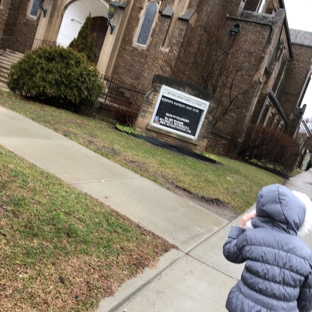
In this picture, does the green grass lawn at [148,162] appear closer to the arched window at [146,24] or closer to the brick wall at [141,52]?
the brick wall at [141,52]

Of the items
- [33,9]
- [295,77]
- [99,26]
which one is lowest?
[33,9]

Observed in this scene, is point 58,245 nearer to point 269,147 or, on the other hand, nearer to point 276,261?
point 276,261

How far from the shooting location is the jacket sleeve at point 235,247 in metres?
2.24

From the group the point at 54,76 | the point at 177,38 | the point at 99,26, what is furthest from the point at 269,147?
the point at 54,76

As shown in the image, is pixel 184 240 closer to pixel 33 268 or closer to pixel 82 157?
pixel 33 268

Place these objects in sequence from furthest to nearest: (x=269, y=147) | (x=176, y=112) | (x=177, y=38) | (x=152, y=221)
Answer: (x=269, y=147)
(x=177, y=38)
(x=176, y=112)
(x=152, y=221)

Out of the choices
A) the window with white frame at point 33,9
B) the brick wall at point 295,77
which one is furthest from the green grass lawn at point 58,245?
the brick wall at point 295,77

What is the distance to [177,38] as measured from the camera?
1781 cm

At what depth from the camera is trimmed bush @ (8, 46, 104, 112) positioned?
11188 millimetres

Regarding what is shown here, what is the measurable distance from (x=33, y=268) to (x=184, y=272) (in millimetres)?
1673

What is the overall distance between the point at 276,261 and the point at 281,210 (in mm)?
312

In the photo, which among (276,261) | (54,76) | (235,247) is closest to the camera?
(276,261)

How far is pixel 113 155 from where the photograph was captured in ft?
25.6

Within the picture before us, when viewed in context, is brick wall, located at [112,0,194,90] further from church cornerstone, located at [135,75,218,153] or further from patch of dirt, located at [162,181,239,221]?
patch of dirt, located at [162,181,239,221]
